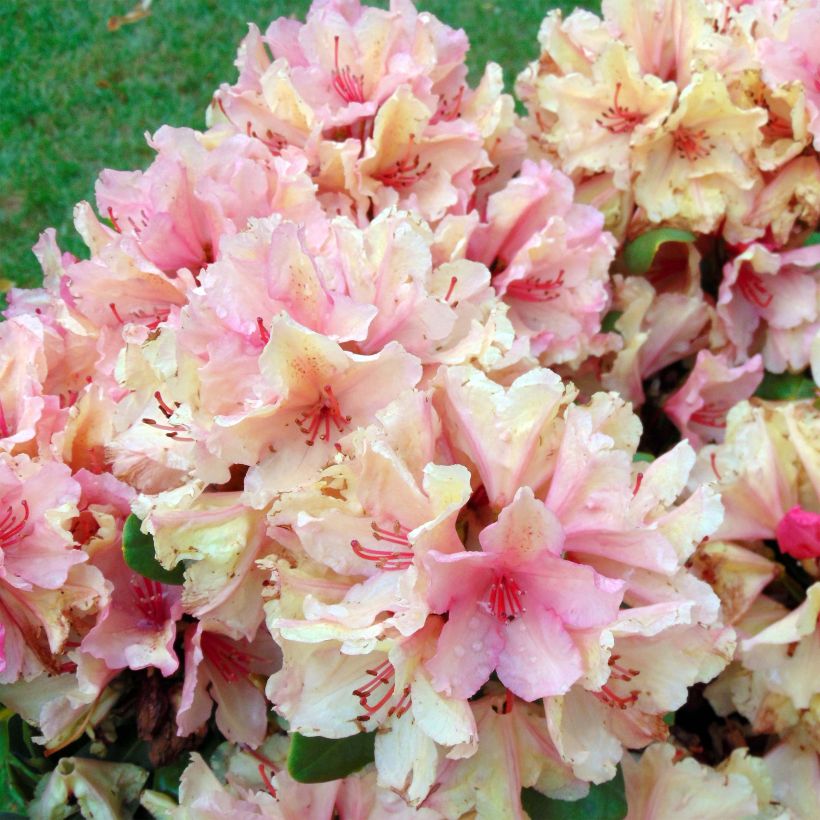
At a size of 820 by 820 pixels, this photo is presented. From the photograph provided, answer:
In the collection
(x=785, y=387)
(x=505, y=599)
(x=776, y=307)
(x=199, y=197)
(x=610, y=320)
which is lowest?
(x=785, y=387)

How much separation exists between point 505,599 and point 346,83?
773mm

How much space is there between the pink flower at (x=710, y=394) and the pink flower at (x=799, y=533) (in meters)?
0.28

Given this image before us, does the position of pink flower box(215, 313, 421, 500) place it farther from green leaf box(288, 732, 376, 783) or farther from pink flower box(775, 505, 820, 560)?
pink flower box(775, 505, 820, 560)

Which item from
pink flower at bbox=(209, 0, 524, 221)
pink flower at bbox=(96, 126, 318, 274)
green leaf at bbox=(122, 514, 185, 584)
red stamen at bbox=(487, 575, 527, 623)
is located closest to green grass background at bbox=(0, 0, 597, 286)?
pink flower at bbox=(209, 0, 524, 221)

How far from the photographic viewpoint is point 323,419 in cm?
105

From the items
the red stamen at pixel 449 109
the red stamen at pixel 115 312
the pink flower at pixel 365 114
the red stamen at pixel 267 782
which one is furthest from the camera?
the red stamen at pixel 449 109

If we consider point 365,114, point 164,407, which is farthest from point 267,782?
point 365,114

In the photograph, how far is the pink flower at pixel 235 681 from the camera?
47.1 inches

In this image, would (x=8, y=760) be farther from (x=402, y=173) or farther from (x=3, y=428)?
(x=402, y=173)

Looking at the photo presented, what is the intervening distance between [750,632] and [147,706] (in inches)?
29.0

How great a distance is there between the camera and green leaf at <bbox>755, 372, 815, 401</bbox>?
1.61m

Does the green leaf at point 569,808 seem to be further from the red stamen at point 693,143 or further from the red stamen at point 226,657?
the red stamen at point 693,143

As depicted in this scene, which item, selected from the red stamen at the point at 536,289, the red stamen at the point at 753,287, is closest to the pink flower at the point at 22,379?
the red stamen at the point at 536,289

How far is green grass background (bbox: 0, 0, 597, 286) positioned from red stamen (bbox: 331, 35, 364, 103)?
192cm
